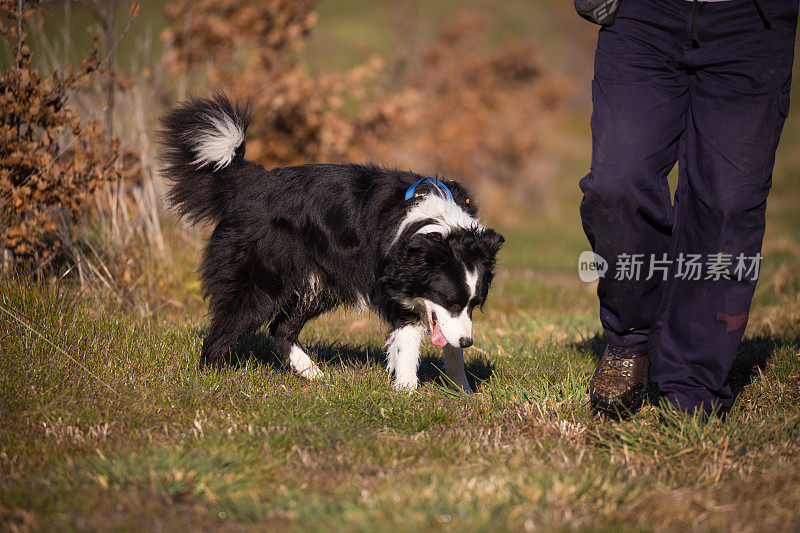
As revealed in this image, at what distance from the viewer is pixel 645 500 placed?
2.32 metres

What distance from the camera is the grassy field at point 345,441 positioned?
88.8 inches

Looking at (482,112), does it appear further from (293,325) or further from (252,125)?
(293,325)

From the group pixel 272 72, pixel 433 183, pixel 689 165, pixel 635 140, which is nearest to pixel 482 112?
pixel 272 72

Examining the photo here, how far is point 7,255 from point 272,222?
176 centimetres

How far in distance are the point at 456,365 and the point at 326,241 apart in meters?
0.98

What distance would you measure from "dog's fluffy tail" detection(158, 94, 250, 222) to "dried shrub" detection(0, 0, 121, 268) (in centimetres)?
64

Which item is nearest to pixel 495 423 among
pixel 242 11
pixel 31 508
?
pixel 31 508

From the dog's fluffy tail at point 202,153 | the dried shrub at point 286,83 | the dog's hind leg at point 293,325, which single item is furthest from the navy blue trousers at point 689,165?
the dried shrub at point 286,83

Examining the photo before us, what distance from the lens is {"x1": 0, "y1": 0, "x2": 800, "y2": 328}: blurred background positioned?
4.41m

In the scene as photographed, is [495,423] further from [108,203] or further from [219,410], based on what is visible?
[108,203]

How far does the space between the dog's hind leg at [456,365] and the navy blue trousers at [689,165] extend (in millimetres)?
990

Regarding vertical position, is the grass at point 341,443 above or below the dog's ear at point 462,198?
below

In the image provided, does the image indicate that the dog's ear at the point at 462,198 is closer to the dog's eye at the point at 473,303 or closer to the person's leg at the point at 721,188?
the dog's eye at the point at 473,303

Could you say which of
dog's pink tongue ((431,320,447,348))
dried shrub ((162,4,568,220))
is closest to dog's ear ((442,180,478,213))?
dog's pink tongue ((431,320,447,348))
